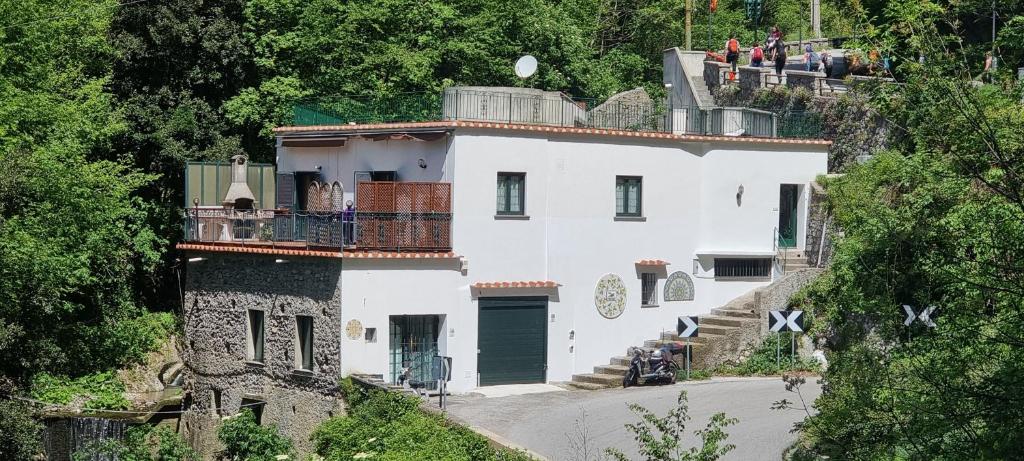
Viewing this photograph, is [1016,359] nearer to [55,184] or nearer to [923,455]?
[923,455]

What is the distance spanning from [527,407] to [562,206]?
18.7 ft

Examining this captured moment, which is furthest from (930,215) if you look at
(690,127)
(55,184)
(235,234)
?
(55,184)

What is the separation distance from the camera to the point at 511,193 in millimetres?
32406

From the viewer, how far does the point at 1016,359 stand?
1202 cm

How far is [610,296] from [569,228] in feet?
6.25

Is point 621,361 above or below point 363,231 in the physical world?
below

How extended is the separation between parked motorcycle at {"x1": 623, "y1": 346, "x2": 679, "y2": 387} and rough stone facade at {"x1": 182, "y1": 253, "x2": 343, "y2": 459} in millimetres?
6358

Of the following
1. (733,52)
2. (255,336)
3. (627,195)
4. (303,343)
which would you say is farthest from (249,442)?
(733,52)

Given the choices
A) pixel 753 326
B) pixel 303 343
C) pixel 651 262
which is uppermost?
pixel 651 262

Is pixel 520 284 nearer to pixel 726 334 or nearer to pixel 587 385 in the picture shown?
pixel 587 385

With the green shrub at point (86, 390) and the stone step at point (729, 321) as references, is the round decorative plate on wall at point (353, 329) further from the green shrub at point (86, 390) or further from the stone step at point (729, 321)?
the green shrub at point (86, 390)

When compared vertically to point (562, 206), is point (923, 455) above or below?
below

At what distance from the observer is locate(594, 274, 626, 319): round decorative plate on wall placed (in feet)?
109

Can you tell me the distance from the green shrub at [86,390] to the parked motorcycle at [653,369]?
1392 centimetres
